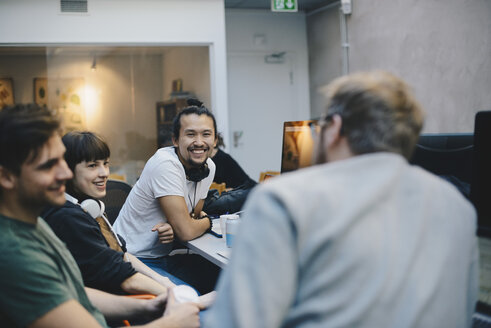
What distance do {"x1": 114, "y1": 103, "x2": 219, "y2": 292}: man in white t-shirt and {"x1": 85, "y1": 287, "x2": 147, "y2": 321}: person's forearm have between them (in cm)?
68

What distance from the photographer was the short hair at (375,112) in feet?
3.22

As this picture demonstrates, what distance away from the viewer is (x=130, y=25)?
5.10 meters

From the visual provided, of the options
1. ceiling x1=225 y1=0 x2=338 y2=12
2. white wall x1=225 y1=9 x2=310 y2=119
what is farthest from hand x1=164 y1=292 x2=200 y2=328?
white wall x1=225 y1=9 x2=310 y2=119

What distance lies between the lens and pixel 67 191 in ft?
6.30

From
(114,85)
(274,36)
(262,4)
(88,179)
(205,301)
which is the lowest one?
(205,301)

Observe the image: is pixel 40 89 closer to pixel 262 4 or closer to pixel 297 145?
pixel 262 4

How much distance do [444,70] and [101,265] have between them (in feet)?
13.3

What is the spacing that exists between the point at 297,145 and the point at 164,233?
2.58 ft

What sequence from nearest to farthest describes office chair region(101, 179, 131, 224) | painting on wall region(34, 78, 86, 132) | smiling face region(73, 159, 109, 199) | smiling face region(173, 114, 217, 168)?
smiling face region(73, 159, 109, 199)
smiling face region(173, 114, 217, 168)
office chair region(101, 179, 131, 224)
painting on wall region(34, 78, 86, 132)

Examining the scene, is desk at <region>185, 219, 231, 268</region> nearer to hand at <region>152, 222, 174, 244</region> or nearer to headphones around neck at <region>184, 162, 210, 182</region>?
hand at <region>152, 222, 174, 244</region>

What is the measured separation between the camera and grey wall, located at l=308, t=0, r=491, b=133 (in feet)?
14.6

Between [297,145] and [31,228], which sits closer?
[31,228]

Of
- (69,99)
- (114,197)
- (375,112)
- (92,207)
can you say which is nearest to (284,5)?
(69,99)

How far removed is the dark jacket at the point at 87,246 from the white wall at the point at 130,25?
3.61 m
